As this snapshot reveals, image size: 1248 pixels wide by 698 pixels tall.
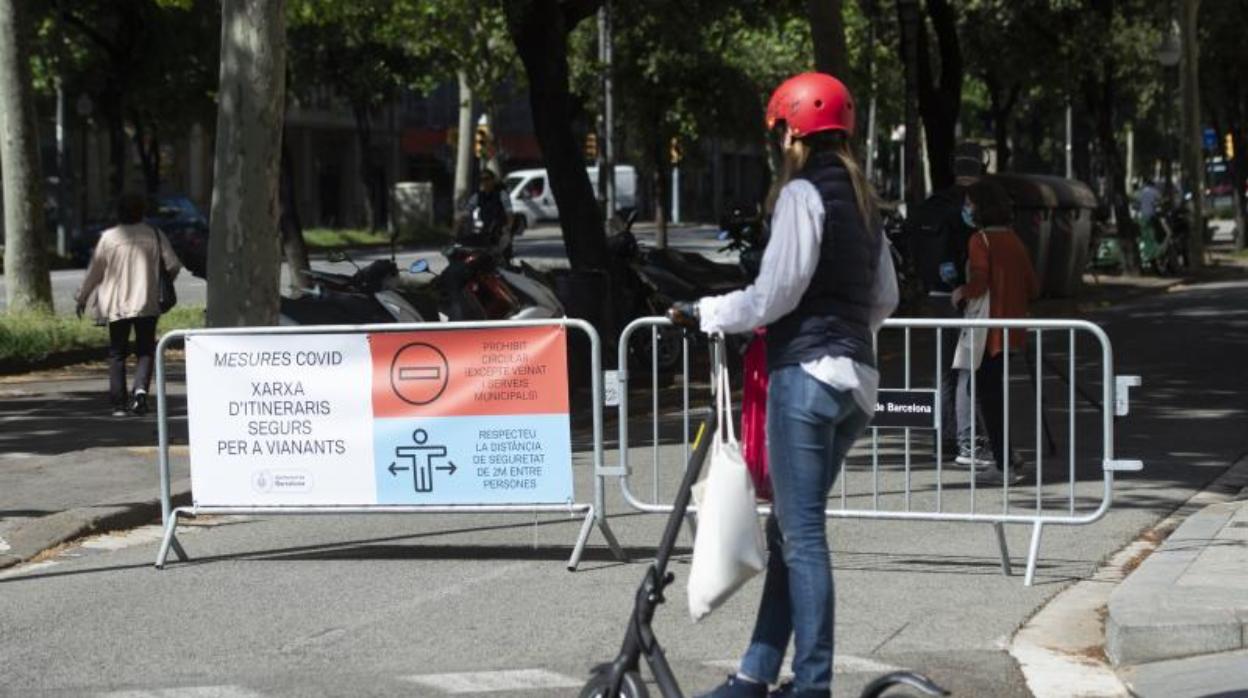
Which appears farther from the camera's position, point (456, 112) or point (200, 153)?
point (456, 112)

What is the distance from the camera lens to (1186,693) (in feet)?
21.1

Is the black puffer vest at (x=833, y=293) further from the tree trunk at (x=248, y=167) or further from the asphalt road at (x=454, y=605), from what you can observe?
the tree trunk at (x=248, y=167)

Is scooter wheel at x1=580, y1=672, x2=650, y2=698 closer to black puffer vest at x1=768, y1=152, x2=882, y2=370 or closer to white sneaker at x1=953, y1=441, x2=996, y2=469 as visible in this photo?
black puffer vest at x1=768, y1=152, x2=882, y2=370

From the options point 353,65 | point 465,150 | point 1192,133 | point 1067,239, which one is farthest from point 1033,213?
point 353,65

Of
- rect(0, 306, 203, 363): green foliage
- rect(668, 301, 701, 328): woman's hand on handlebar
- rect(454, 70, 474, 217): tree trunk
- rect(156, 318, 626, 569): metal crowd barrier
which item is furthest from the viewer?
rect(454, 70, 474, 217): tree trunk

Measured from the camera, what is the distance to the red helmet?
18.2ft

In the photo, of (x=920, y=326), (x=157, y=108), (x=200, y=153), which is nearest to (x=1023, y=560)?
(x=920, y=326)

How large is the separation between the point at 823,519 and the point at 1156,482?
22.1 feet

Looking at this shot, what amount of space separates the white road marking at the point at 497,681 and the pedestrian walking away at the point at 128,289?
9.02 metres

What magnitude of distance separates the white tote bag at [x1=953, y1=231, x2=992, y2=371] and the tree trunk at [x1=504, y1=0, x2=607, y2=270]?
7.21 meters

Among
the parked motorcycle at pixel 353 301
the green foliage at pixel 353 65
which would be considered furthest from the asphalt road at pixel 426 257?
the green foliage at pixel 353 65

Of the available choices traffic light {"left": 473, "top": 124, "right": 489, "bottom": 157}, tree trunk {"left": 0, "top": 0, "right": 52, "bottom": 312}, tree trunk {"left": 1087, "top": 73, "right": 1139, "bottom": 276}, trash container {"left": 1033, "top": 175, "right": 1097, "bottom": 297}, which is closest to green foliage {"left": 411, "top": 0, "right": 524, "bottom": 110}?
traffic light {"left": 473, "top": 124, "right": 489, "bottom": 157}

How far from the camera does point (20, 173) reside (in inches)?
835

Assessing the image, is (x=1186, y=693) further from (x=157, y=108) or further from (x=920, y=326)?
(x=157, y=108)
